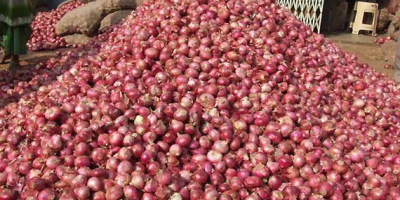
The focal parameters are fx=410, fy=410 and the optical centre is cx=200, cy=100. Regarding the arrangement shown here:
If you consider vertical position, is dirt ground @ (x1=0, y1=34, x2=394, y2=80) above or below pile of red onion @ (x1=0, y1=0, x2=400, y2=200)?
below

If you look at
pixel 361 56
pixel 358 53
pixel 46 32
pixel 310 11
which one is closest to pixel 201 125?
pixel 361 56

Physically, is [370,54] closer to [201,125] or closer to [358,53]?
[358,53]

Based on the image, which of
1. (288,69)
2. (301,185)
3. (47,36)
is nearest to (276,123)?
(301,185)

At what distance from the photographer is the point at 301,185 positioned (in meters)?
2.09

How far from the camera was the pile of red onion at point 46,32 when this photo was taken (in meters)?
7.64

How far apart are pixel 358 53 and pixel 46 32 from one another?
248 inches

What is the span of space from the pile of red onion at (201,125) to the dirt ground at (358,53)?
3936mm

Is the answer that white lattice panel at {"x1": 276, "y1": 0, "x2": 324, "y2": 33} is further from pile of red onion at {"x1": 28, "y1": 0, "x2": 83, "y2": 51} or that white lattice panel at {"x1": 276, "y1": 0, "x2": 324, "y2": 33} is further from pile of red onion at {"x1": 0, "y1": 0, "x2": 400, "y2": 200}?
pile of red onion at {"x1": 0, "y1": 0, "x2": 400, "y2": 200}

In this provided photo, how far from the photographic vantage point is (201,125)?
7.48 ft

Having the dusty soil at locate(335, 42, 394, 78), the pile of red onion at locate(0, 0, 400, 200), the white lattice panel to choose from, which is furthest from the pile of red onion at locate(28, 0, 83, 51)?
the dusty soil at locate(335, 42, 394, 78)

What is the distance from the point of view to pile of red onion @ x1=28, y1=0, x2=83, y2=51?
764cm

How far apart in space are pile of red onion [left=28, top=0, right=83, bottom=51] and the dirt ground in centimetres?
34

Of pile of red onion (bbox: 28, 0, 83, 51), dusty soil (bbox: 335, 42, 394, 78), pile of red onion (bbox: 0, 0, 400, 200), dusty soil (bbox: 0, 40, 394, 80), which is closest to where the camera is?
pile of red onion (bbox: 0, 0, 400, 200)

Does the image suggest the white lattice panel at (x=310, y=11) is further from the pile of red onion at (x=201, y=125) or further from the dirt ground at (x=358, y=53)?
the pile of red onion at (x=201, y=125)
